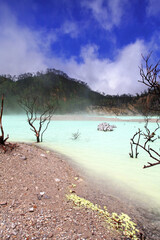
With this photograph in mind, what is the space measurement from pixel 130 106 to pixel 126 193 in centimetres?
7077

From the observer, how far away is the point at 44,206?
6.59 ft

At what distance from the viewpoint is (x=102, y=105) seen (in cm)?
6931

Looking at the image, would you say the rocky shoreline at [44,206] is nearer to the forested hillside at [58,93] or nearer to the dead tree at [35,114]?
the dead tree at [35,114]

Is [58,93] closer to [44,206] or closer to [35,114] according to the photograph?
[35,114]

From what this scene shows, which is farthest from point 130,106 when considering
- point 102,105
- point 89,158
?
point 89,158

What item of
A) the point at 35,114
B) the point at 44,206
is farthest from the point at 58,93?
the point at 44,206

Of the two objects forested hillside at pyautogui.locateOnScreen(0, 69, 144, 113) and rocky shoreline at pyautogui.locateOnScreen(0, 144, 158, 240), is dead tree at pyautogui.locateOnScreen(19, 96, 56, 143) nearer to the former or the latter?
rocky shoreline at pyautogui.locateOnScreen(0, 144, 158, 240)

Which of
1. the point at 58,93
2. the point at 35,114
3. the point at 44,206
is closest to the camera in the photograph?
the point at 44,206

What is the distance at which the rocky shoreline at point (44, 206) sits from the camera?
5.13ft

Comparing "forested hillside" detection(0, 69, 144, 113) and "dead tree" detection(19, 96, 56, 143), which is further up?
"forested hillside" detection(0, 69, 144, 113)

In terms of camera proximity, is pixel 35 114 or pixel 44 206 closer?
pixel 44 206

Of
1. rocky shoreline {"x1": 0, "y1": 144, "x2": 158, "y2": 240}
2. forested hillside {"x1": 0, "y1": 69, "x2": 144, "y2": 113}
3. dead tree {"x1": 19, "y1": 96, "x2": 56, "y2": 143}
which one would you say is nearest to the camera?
rocky shoreline {"x1": 0, "y1": 144, "x2": 158, "y2": 240}

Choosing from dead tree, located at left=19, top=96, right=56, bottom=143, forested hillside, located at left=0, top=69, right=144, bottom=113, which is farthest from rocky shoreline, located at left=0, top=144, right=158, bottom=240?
forested hillside, located at left=0, top=69, right=144, bottom=113

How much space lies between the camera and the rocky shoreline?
156 cm
